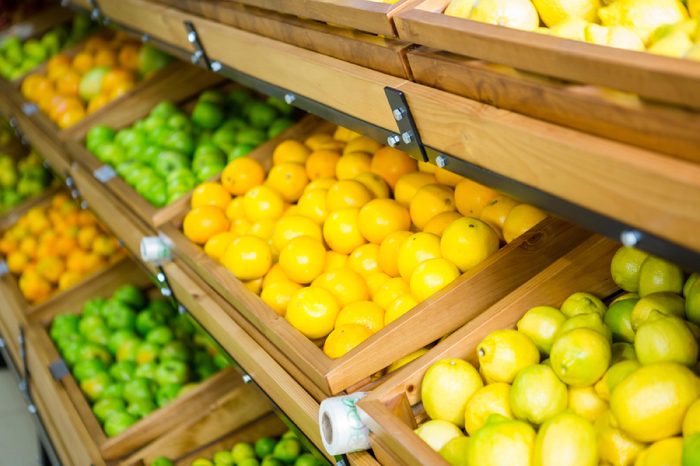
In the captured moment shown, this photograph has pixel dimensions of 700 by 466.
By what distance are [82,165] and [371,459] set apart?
7.48ft

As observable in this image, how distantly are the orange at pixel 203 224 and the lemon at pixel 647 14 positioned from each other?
1457 mm

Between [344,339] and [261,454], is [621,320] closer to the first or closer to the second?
[344,339]

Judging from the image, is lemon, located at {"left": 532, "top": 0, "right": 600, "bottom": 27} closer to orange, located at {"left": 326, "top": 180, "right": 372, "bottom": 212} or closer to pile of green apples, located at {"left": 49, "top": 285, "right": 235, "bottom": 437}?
orange, located at {"left": 326, "top": 180, "right": 372, "bottom": 212}

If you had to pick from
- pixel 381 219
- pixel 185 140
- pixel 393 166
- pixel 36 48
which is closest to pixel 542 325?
pixel 381 219

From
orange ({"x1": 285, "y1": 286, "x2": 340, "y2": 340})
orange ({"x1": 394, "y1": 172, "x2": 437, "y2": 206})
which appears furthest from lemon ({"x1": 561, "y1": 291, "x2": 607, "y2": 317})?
orange ({"x1": 394, "y1": 172, "x2": 437, "y2": 206})

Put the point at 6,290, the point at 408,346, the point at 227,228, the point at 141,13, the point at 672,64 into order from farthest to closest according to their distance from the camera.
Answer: the point at 6,290 < the point at 141,13 < the point at 227,228 < the point at 408,346 < the point at 672,64

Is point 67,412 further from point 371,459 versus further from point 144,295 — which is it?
point 371,459

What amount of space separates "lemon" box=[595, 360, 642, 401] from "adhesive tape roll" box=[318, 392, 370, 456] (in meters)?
0.39

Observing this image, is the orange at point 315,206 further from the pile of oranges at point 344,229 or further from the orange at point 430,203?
the orange at point 430,203

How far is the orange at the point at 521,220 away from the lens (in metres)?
1.62

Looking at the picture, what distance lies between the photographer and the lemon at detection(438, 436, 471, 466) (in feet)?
4.14

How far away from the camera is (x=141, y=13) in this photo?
2.68 meters

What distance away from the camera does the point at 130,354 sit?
308cm

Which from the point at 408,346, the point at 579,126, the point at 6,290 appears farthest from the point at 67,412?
the point at 579,126
